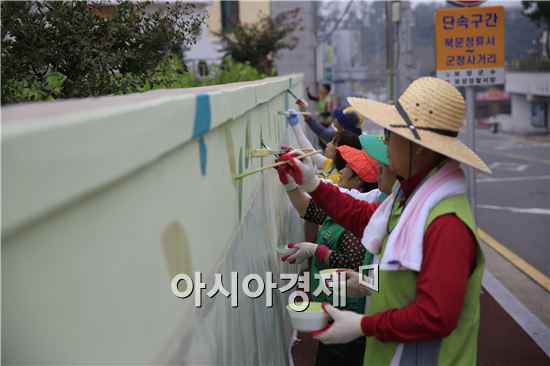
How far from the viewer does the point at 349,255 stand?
3.31 m

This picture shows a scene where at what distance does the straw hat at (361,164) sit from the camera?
148 inches

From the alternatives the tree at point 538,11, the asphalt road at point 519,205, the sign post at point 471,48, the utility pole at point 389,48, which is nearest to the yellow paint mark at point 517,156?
the asphalt road at point 519,205

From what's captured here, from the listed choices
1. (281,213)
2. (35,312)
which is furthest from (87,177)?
(281,213)

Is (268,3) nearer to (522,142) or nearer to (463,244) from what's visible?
(522,142)

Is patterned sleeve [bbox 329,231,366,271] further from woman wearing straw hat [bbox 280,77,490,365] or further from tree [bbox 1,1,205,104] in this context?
tree [bbox 1,1,205,104]

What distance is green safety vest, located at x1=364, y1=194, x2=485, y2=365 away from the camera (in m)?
2.18

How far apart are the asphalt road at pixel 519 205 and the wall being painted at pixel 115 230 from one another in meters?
6.53

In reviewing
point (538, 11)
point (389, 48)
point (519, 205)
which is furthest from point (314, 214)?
point (538, 11)

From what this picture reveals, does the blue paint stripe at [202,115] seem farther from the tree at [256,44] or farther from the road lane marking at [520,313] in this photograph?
the tree at [256,44]

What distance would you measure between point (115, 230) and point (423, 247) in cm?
115

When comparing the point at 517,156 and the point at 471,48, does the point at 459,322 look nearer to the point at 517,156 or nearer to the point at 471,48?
the point at 471,48

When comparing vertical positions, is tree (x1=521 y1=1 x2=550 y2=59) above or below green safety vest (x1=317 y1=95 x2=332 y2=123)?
above

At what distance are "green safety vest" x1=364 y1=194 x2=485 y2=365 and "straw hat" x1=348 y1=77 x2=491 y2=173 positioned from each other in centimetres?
18

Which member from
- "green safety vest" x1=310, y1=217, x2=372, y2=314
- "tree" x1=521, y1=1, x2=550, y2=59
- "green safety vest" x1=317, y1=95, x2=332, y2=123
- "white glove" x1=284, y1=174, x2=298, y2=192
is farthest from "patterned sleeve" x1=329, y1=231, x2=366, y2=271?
"tree" x1=521, y1=1, x2=550, y2=59
